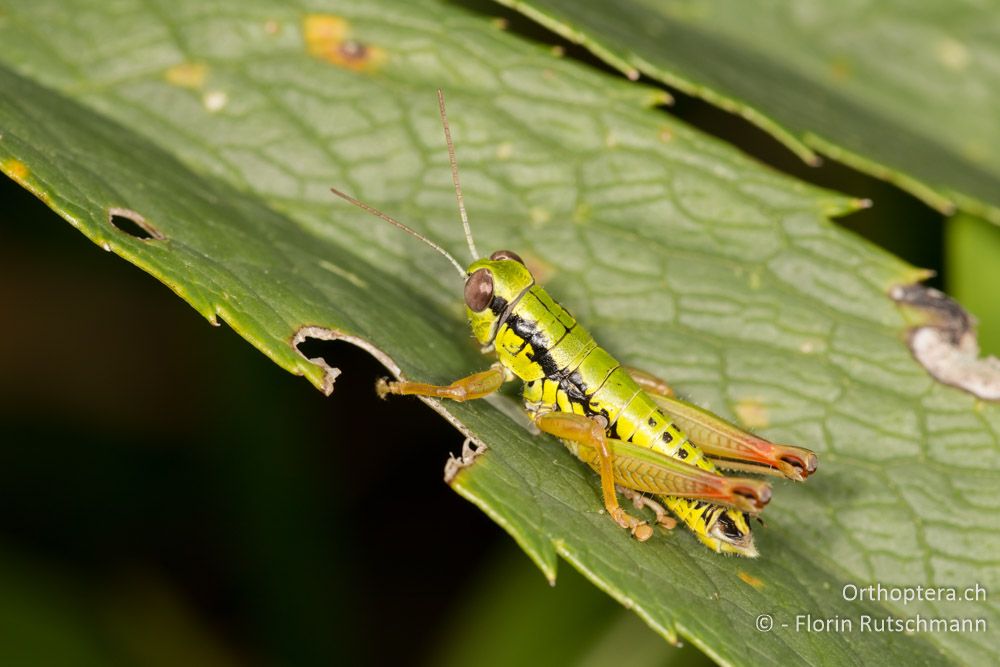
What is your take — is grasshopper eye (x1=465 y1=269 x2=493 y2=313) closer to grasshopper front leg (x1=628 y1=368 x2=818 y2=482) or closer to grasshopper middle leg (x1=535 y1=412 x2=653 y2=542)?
grasshopper middle leg (x1=535 y1=412 x2=653 y2=542)

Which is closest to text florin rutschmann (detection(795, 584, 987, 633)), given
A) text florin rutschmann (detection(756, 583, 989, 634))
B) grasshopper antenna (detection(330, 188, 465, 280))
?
text florin rutschmann (detection(756, 583, 989, 634))

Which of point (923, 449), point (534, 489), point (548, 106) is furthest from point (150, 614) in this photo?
point (923, 449)

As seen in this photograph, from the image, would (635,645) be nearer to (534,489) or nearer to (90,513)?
(534,489)

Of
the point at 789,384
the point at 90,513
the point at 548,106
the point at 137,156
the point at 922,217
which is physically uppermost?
the point at 922,217

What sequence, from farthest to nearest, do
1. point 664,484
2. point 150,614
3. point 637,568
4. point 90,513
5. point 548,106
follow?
point 90,513
point 150,614
point 548,106
point 664,484
point 637,568

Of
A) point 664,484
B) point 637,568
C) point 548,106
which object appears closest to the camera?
point 637,568

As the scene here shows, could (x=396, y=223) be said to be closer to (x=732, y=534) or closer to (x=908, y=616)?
(x=732, y=534)
